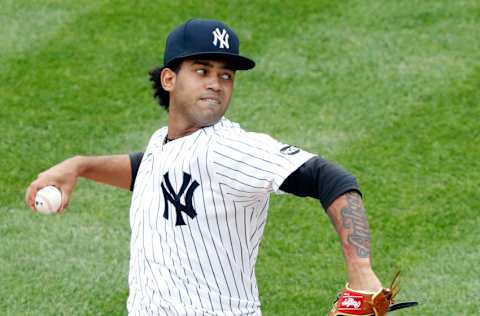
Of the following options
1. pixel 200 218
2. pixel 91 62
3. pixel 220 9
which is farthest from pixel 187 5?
pixel 200 218

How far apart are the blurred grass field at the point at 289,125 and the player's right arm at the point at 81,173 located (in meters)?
1.82

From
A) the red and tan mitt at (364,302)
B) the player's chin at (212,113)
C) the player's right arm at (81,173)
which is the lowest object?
the red and tan mitt at (364,302)

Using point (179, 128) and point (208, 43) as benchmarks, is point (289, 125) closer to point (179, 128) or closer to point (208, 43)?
point (179, 128)

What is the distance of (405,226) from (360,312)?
395 centimetres

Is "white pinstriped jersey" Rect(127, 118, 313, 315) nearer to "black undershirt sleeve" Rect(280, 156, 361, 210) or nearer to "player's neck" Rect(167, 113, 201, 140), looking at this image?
"player's neck" Rect(167, 113, 201, 140)

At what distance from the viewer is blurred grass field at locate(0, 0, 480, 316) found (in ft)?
23.5

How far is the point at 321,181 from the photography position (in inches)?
153

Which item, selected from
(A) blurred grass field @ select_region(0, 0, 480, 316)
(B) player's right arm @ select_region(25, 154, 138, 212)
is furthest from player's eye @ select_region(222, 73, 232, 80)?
(A) blurred grass field @ select_region(0, 0, 480, 316)

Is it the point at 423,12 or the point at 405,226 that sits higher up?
the point at 423,12

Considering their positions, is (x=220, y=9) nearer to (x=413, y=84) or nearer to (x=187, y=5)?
(x=187, y=5)

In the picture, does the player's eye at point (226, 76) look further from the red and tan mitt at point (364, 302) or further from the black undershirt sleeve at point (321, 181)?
the red and tan mitt at point (364, 302)

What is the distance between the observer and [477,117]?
8.92 meters

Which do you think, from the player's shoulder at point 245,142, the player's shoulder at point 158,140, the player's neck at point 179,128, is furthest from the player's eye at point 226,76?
the player's shoulder at point 158,140

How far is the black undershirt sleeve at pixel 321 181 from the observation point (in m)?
3.84
